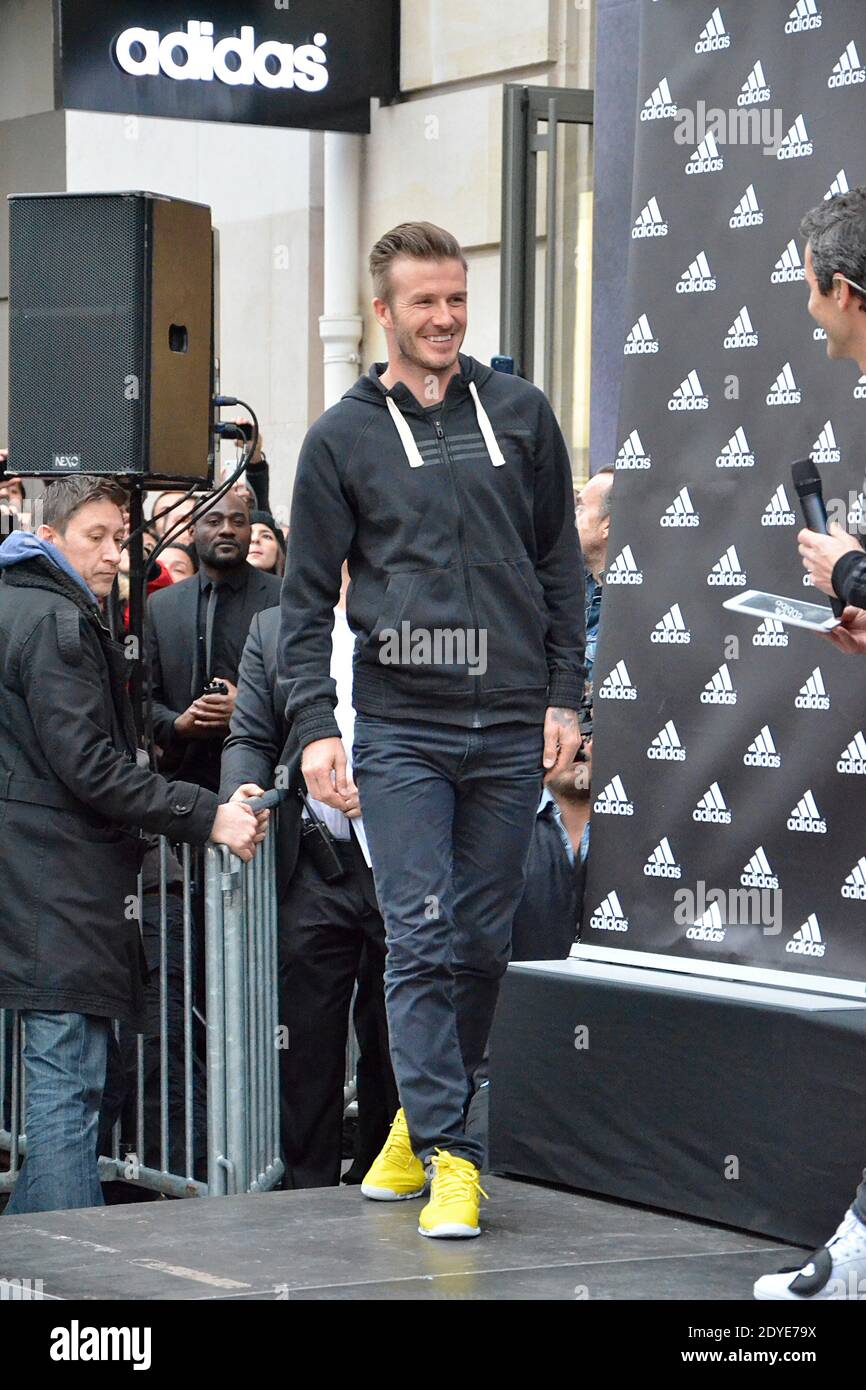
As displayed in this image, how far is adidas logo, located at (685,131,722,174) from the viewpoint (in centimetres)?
514

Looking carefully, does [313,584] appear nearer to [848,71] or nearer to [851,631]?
[851,631]

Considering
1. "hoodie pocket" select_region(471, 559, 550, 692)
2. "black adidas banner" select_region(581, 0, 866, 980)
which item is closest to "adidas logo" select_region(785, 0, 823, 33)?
"black adidas banner" select_region(581, 0, 866, 980)

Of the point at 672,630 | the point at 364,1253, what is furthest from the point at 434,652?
the point at 364,1253

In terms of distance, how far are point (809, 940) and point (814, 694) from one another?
56cm

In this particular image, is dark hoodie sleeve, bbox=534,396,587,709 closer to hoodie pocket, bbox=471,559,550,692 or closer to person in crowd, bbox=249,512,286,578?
hoodie pocket, bbox=471,559,550,692

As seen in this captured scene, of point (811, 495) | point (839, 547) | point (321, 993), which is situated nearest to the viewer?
point (839, 547)

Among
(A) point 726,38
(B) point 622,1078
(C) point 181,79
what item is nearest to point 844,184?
(A) point 726,38

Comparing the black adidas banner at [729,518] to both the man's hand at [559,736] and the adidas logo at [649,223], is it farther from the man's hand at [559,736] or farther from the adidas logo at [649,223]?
the man's hand at [559,736]

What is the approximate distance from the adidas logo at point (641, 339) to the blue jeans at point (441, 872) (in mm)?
1074

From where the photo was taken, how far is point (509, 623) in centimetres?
470

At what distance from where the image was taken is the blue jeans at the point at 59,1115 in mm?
5531
